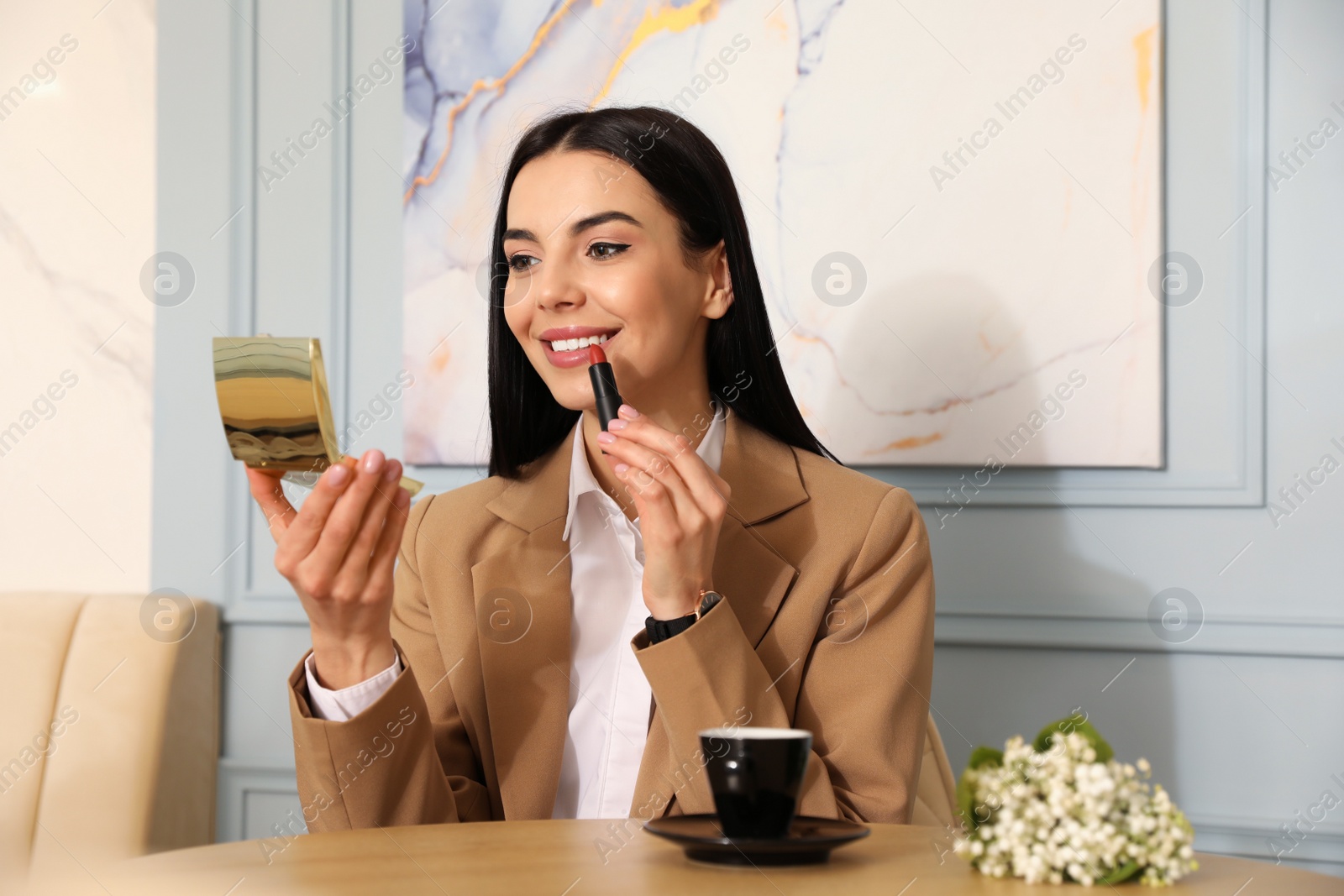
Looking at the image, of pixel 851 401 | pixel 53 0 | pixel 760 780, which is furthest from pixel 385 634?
pixel 53 0

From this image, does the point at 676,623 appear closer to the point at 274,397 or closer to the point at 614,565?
the point at 614,565

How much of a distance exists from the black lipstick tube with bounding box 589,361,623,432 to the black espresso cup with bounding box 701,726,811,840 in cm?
48

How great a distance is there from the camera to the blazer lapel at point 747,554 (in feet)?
3.90

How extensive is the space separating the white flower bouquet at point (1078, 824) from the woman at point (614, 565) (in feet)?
1.15

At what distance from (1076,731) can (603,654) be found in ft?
2.28

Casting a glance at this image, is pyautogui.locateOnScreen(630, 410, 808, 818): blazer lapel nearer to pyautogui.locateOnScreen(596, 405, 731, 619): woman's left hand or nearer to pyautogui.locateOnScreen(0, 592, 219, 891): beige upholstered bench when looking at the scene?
pyautogui.locateOnScreen(596, 405, 731, 619): woman's left hand

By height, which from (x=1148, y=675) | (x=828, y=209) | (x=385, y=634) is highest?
(x=828, y=209)

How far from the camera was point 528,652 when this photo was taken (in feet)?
4.28

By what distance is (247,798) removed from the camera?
215 cm

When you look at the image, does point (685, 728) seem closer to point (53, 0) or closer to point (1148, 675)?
point (1148, 675)

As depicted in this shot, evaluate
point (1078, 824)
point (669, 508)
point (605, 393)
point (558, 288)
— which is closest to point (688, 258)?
point (558, 288)

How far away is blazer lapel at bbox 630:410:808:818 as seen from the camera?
3.90 feet

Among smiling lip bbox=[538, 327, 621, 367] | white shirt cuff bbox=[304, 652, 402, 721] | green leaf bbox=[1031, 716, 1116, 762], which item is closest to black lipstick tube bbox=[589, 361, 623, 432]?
smiling lip bbox=[538, 327, 621, 367]

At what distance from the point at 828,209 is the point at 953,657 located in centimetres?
74
